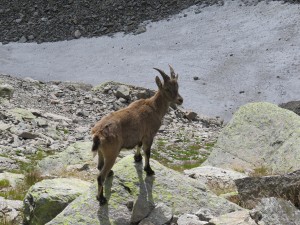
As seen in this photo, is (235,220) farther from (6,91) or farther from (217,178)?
(6,91)

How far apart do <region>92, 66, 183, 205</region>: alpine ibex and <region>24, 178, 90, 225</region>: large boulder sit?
1078 millimetres

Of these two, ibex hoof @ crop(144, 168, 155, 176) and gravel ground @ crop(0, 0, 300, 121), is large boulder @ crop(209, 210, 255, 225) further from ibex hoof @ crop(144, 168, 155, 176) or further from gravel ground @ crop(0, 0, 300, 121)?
gravel ground @ crop(0, 0, 300, 121)

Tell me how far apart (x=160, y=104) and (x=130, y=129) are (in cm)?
156

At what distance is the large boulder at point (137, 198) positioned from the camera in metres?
9.30

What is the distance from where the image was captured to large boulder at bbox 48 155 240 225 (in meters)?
9.30

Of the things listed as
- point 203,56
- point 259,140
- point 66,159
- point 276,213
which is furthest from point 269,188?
point 203,56

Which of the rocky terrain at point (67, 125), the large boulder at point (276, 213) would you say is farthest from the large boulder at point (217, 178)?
the large boulder at point (276, 213)

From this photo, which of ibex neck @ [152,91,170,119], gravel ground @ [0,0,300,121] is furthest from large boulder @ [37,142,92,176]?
gravel ground @ [0,0,300,121]

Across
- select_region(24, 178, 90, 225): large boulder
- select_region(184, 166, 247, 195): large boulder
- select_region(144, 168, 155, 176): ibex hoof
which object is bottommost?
select_region(184, 166, 247, 195): large boulder

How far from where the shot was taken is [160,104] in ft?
38.2

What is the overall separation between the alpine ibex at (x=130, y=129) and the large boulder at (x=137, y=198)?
0.22m

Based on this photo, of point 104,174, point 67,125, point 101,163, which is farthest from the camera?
point 67,125

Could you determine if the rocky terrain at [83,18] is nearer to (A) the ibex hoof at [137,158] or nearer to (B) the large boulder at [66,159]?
(B) the large boulder at [66,159]

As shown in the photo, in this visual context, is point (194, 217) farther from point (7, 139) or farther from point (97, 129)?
point (7, 139)
